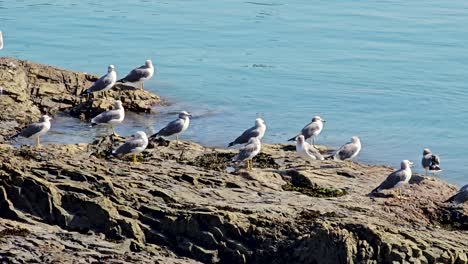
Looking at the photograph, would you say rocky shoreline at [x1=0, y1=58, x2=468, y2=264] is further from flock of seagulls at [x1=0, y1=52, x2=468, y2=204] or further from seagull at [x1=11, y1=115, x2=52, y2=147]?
seagull at [x1=11, y1=115, x2=52, y2=147]

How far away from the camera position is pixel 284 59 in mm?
33031

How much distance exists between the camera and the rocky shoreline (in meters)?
12.6

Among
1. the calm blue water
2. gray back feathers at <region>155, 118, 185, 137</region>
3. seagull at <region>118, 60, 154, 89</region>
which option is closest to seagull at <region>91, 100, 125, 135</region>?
the calm blue water

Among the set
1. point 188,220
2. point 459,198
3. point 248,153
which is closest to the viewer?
point 188,220

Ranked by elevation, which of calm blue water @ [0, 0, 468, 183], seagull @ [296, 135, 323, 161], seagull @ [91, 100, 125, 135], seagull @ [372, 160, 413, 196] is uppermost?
seagull @ [372, 160, 413, 196]

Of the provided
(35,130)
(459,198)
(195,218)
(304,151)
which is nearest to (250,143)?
(304,151)

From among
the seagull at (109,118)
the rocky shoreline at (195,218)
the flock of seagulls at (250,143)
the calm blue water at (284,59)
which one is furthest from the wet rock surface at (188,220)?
the calm blue water at (284,59)

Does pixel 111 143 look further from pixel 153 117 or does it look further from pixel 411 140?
pixel 411 140

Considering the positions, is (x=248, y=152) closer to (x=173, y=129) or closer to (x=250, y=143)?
(x=250, y=143)

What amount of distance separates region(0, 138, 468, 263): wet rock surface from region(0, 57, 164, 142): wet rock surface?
721cm

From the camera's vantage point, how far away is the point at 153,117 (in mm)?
23938

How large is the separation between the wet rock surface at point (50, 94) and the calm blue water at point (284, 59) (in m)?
0.65

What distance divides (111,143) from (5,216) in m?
5.01

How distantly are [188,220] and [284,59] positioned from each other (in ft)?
66.9
